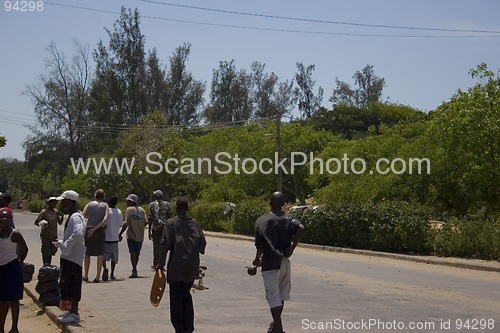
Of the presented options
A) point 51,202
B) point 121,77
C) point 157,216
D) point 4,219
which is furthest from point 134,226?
point 121,77

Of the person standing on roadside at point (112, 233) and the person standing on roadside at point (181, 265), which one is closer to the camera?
the person standing on roadside at point (181, 265)

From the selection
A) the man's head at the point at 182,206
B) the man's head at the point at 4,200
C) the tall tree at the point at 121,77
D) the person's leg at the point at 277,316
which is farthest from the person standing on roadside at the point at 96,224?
the tall tree at the point at 121,77

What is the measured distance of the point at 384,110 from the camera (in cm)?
7038

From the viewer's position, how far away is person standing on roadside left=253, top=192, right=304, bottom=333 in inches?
337

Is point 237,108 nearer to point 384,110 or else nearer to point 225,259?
point 384,110

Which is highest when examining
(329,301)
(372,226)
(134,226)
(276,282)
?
(372,226)

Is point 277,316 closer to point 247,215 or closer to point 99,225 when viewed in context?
point 99,225

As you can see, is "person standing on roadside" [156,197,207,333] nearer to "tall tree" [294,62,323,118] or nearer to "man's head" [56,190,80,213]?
"man's head" [56,190,80,213]

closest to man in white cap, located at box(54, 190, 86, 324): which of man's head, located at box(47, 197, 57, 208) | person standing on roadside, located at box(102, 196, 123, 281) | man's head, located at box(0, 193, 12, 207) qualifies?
man's head, located at box(0, 193, 12, 207)

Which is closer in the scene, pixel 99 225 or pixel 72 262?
pixel 72 262

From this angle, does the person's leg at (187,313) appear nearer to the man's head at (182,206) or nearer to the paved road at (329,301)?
the man's head at (182,206)

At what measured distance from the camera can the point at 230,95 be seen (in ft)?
281

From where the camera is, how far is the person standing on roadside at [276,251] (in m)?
8.57

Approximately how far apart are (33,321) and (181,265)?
4099mm
